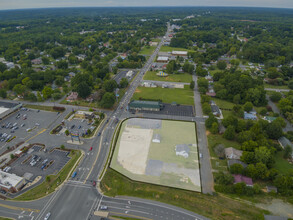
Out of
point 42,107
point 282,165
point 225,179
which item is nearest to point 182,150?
point 225,179

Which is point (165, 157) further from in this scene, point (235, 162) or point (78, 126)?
point (78, 126)

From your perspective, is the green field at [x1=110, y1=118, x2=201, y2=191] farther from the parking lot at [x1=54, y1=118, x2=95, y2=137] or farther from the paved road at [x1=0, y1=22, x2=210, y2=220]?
the parking lot at [x1=54, y1=118, x2=95, y2=137]

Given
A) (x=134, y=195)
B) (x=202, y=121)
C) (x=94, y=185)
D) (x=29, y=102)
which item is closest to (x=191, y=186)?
(x=134, y=195)

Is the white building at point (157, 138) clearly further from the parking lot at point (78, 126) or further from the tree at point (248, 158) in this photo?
the tree at point (248, 158)

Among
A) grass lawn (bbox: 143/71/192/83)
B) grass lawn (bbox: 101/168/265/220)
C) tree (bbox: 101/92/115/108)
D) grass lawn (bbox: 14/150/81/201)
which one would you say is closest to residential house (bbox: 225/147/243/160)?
grass lawn (bbox: 101/168/265/220)

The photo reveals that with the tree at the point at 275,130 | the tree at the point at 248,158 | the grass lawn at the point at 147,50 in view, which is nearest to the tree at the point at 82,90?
the tree at the point at 248,158

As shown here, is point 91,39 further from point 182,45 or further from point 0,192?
point 0,192
